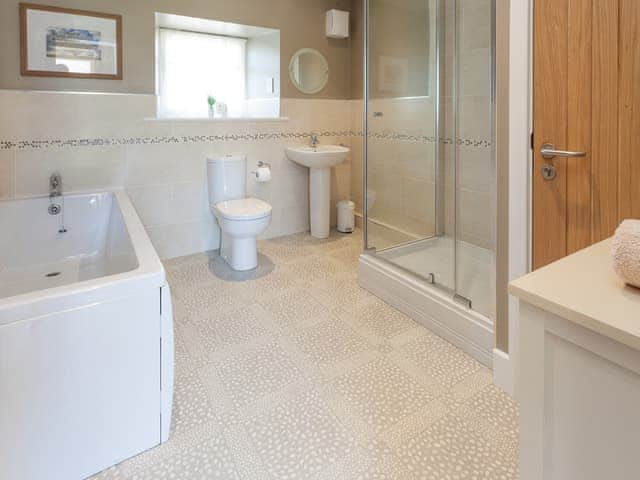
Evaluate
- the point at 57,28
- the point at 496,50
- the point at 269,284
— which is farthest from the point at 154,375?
the point at 57,28

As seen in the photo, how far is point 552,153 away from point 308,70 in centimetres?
291

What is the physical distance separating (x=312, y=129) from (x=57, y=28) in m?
2.07

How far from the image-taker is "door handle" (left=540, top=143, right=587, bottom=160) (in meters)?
1.33

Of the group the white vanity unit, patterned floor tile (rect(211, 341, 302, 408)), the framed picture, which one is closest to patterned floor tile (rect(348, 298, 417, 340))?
patterned floor tile (rect(211, 341, 302, 408))

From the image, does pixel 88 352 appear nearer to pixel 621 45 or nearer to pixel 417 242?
pixel 621 45

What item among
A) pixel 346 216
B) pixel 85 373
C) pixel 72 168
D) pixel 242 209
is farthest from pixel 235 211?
pixel 85 373

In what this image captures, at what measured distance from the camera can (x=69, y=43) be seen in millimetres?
2775

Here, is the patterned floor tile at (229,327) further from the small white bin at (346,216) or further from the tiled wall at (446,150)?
the small white bin at (346,216)

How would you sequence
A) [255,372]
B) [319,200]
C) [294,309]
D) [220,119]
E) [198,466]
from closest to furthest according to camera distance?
[198,466] → [255,372] → [294,309] → [220,119] → [319,200]

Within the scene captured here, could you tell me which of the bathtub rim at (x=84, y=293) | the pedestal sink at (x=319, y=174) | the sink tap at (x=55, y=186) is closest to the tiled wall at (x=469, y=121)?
the pedestal sink at (x=319, y=174)

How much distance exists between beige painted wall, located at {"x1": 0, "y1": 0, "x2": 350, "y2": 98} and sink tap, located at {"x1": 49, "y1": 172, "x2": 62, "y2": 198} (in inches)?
23.0

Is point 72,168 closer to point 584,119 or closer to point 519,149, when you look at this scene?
point 519,149

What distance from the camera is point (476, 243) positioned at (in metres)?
2.55

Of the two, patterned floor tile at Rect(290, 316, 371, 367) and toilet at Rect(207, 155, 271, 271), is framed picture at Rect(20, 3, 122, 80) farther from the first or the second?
patterned floor tile at Rect(290, 316, 371, 367)
